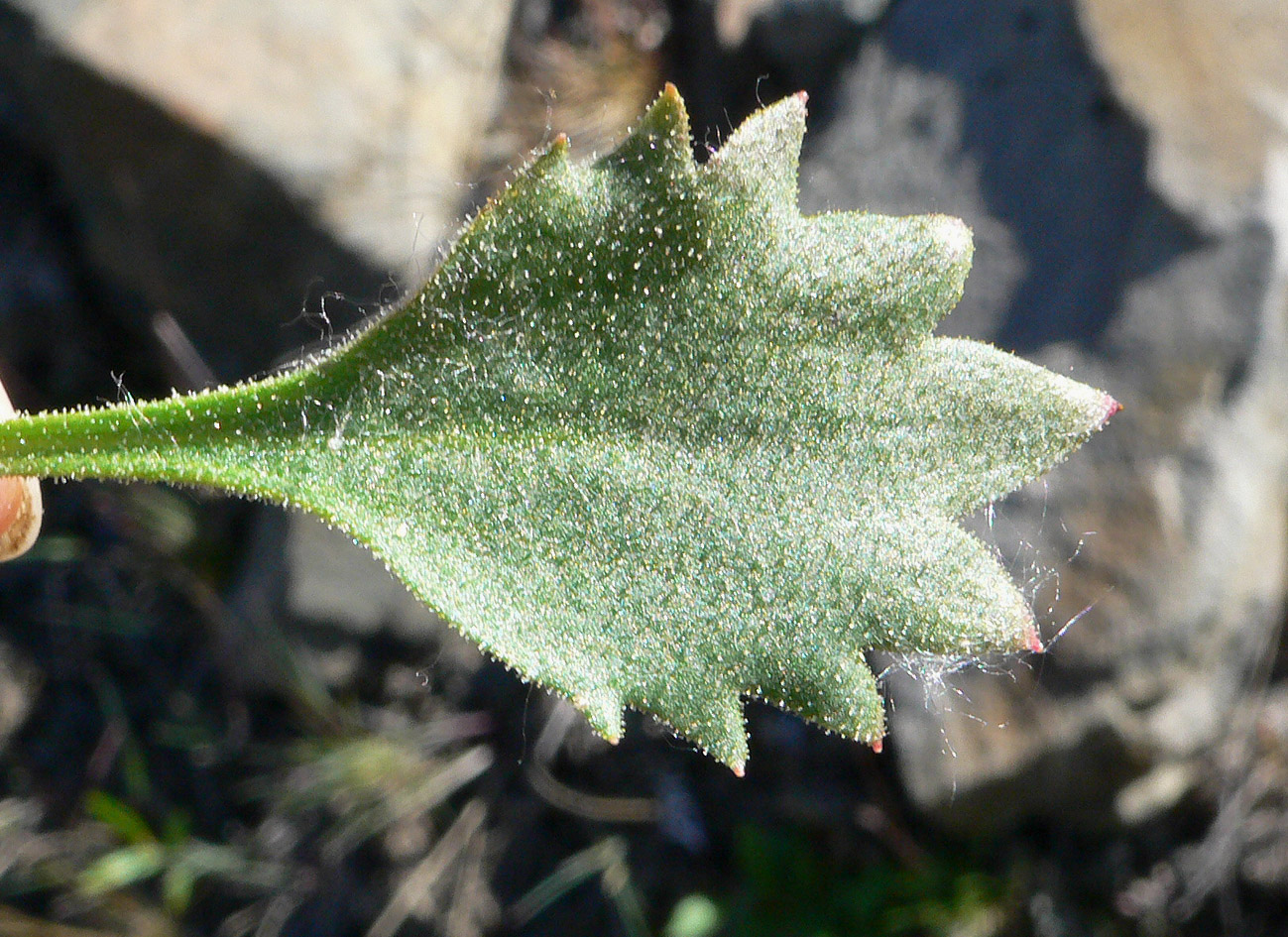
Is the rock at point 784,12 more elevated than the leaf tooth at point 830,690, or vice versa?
the rock at point 784,12

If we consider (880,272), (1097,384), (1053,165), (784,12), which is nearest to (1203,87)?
(1053,165)

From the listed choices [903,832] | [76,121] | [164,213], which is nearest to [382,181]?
[164,213]

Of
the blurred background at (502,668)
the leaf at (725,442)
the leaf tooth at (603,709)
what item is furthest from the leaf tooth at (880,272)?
the blurred background at (502,668)

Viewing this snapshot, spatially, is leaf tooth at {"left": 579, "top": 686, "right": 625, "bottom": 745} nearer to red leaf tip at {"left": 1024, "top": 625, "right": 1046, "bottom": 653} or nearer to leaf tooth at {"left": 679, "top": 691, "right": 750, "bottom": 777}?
leaf tooth at {"left": 679, "top": 691, "right": 750, "bottom": 777}

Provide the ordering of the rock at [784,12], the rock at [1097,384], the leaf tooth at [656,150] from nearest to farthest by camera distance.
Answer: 1. the leaf tooth at [656,150]
2. the rock at [1097,384]
3. the rock at [784,12]

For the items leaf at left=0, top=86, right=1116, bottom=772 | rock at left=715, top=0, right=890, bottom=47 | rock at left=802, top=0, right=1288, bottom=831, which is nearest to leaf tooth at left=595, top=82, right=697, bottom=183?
leaf at left=0, top=86, right=1116, bottom=772

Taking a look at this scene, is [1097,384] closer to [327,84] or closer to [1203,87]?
[1203,87]

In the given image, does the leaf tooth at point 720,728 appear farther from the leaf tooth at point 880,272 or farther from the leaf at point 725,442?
the leaf tooth at point 880,272
